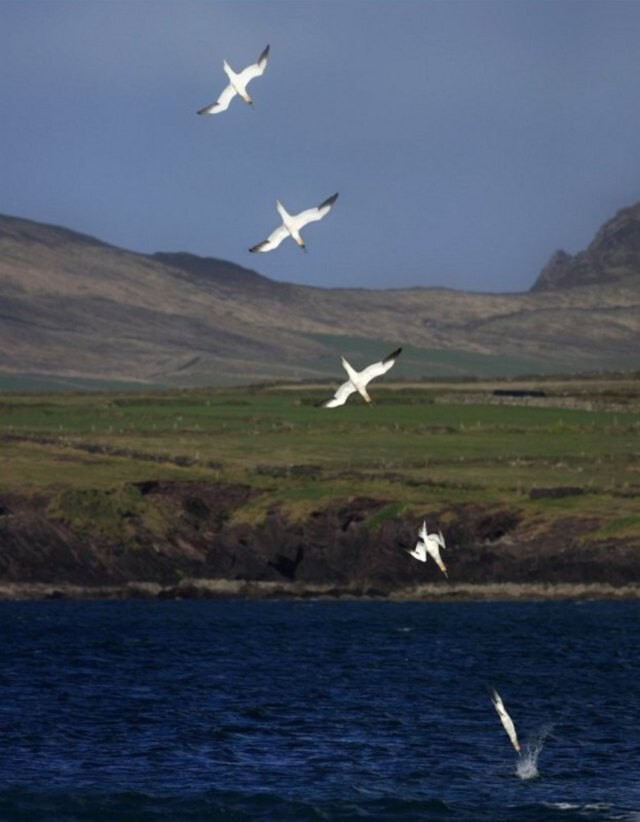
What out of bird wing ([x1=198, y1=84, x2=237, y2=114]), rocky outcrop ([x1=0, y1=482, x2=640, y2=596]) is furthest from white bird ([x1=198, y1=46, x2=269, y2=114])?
rocky outcrop ([x1=0, y1=482, x2=640, y2=596])

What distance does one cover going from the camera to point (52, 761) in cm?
5456

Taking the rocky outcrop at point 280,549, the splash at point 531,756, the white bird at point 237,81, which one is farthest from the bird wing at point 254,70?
the rocky outcrop at point 280,549

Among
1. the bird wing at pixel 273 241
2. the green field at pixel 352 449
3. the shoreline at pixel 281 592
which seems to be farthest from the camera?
the green field at pixel 352 449

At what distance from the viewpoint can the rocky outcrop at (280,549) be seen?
10400cm

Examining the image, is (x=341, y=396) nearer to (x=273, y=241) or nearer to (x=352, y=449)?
(x=273, y=241)

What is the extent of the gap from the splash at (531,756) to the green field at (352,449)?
146 ft

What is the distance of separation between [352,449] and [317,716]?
6469cm

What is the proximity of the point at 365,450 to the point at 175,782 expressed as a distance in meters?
75.5

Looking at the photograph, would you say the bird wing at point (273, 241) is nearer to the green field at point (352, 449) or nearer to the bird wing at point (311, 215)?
the bird wing at point (311, 215)

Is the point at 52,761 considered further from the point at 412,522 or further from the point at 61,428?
the point at 61,428

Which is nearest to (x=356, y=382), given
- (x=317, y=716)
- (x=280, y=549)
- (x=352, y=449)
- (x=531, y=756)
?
(x=531, y=756)

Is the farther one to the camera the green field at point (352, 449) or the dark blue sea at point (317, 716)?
the green field at point (352, 449)

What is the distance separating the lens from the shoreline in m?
104

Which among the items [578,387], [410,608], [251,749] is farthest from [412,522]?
[578,387]
